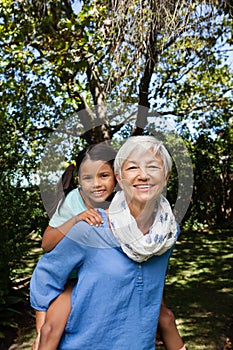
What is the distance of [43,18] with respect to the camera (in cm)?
697

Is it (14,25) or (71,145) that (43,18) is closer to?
(14,25)

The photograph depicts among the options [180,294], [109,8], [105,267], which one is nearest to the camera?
[105,267]

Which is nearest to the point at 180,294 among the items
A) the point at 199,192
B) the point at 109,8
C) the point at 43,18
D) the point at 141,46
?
the point at 141,46

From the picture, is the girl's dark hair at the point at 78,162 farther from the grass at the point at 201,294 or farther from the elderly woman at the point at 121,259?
the grass at the point at 201,294

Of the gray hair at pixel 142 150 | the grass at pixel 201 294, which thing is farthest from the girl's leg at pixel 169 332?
the grass at pixel 201 294

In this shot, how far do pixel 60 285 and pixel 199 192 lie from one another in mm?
11568

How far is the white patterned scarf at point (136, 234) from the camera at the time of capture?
1.56 m

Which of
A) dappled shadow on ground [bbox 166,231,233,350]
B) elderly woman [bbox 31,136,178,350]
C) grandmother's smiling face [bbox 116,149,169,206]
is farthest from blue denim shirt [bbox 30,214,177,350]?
dappled shadow on ground [bbox 166,231,233,350]

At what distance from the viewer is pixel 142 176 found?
61.1 inches

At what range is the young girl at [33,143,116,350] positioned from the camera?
5.33ft

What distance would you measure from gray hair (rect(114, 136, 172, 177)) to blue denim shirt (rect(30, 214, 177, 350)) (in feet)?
0.69

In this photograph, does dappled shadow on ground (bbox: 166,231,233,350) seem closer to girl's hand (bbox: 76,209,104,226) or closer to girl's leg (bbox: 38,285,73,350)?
girl's leg (bbox: 38,285,73,350)

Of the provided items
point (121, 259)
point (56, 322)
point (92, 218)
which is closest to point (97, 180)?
point (92, 218)

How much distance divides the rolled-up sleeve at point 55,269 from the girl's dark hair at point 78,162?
0.93ft
